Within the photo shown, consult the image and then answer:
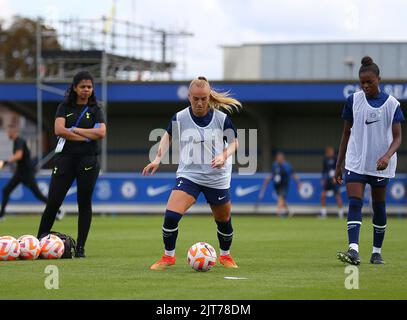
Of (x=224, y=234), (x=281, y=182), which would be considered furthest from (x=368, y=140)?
(x=281, y=182)

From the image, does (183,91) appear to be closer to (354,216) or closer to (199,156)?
(354,216)

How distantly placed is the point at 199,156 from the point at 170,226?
870 millimetres

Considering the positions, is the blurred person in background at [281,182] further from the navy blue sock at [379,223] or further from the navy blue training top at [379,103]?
the navy blue training top at [379,103]

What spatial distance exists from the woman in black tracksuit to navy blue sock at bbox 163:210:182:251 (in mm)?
2156

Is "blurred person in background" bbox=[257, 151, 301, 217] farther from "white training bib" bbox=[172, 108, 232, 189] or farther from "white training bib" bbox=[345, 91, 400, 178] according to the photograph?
Answer: "white training bib" bbox=[172, 108, 232, 189]

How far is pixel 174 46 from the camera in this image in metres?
41.1

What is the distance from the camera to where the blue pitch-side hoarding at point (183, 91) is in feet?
123

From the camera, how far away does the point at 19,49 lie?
71.9 meters

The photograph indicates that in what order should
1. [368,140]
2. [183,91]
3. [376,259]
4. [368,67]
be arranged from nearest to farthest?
[368,67]
[368,140]
[376,259]
[183,91]

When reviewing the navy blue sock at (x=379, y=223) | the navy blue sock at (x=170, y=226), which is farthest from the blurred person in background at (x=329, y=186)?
the navy blue sock at (x=170, y=226)

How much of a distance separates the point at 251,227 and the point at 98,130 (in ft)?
33.0

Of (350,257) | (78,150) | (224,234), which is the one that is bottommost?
(350,257)
